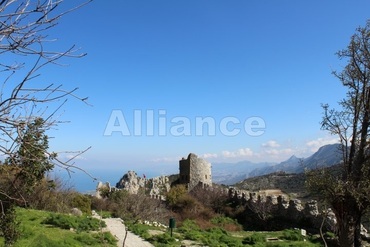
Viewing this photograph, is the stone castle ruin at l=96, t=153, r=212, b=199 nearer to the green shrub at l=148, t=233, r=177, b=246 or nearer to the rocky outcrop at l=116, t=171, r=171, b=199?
the rocky outcrop at l=116, t=171, r=171, b=199

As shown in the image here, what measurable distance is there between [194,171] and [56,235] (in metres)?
29.5

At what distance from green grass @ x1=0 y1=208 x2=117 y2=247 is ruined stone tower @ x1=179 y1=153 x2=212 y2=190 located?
25883 millimetres

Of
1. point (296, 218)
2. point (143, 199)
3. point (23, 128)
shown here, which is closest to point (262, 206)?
point (296, 218)

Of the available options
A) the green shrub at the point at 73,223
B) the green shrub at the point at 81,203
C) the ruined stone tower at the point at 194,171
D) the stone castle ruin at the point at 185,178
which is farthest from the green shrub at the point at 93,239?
the ruined stone tower at the point at 194,171

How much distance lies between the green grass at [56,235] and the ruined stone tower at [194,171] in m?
25.9

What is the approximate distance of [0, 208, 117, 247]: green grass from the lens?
13.0 meters

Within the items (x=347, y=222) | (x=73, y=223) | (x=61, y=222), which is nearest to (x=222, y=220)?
(x=73, y=223)

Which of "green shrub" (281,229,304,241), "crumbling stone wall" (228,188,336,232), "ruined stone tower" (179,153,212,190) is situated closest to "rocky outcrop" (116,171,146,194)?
"ruined stone tower" (179,153,212,190)

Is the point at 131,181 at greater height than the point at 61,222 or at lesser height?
greater

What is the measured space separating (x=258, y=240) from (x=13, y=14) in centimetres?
1712

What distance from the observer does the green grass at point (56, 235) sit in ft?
42.6

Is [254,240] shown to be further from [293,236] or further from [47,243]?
[47,243]

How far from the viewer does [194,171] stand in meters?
43.5

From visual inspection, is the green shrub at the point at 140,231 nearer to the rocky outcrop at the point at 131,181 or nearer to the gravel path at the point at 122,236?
the gravel path at the point at 122,236
